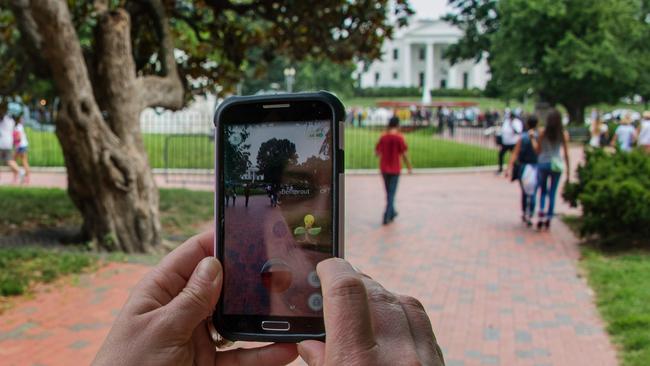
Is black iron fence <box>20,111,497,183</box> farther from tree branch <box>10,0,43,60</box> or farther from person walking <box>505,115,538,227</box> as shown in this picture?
tree branch <box>10,0,43,60</box>

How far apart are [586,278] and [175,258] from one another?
22.4ft

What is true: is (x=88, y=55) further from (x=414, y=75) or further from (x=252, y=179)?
(x=414, y=75)

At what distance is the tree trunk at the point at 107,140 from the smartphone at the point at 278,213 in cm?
668

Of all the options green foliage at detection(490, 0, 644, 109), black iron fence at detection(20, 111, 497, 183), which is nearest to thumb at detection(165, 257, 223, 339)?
black iron fence at detection(20, 111, 497, 183)

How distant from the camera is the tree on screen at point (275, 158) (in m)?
1.64

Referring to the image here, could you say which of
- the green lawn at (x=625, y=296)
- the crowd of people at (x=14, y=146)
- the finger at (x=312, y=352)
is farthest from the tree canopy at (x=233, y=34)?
the finger at (x=312, y=352)

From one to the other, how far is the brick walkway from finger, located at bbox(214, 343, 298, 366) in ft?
12.1

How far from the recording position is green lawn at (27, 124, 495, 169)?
20.1 m

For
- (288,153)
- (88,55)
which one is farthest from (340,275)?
(88,55)

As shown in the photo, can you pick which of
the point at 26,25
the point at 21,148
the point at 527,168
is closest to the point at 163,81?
the point at 26,25

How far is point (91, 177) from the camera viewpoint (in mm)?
8289

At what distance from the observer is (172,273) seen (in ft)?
5.17

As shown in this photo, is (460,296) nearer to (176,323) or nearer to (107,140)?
(107,140)

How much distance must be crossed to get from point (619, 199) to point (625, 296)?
8.52ft
